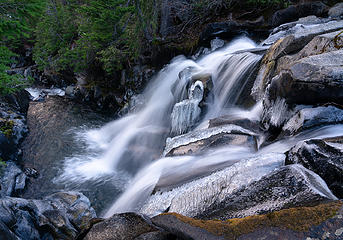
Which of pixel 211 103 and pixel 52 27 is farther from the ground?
pixel 52 27

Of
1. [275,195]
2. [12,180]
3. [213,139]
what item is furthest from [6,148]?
[275,195]

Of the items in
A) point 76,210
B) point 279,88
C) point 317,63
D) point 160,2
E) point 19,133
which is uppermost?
point 160,2

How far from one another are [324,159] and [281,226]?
143 cm

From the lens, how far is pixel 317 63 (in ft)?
13.0

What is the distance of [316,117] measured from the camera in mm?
3895

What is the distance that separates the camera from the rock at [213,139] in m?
4.94

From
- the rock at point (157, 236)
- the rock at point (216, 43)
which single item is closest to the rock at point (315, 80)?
the rock at point (157, 236)

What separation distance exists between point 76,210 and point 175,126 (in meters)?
4.83

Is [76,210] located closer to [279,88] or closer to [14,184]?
[14,184]

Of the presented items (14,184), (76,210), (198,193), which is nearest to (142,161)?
(76,210)

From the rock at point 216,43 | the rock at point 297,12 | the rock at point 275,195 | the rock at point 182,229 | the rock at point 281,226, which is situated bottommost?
the rock at point 275,195

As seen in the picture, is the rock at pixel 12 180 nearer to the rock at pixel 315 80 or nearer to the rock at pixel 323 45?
the rock at pixel 315 80

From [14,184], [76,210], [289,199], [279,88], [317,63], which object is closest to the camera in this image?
[289,199]

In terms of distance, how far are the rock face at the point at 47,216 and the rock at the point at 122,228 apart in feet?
5.40
